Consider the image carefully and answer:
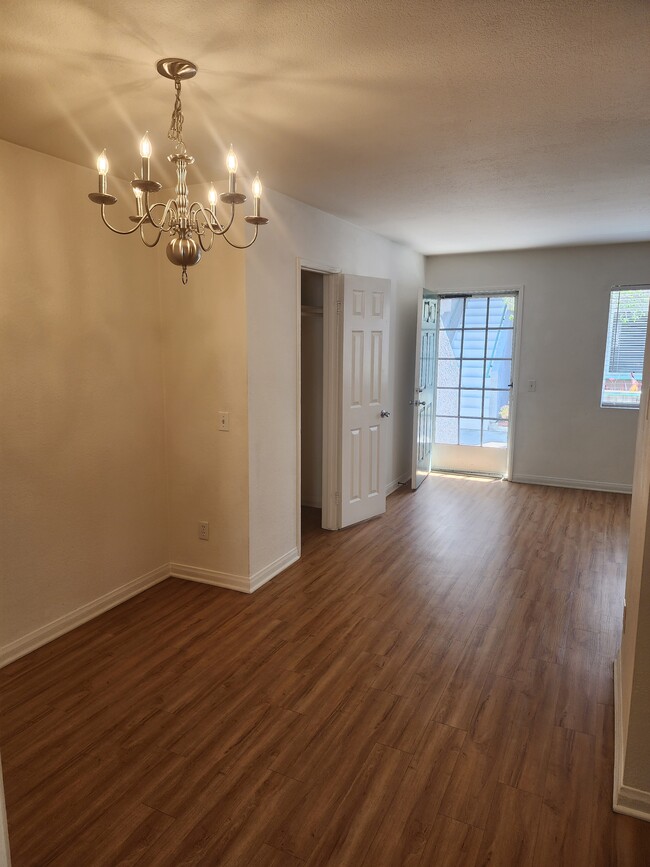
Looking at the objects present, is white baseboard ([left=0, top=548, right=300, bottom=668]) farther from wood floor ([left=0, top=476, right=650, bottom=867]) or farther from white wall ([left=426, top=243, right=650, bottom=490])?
white wall ([left=426, top=243, right=650, bottom=490])

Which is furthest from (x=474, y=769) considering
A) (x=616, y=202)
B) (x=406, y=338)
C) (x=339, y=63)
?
(x=406, y=338)

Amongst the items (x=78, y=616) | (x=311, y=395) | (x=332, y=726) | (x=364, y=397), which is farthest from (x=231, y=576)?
(x=311, y=395)

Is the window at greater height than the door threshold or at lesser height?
greater

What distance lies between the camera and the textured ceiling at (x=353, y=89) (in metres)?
1.65

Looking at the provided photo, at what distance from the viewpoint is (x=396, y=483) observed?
623cm

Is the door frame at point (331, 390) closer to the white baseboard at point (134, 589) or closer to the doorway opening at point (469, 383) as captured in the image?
the white baseboard at point (134, 589)

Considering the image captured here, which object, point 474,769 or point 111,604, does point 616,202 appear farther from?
point 111,604

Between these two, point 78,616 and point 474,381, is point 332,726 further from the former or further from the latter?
point 474,381

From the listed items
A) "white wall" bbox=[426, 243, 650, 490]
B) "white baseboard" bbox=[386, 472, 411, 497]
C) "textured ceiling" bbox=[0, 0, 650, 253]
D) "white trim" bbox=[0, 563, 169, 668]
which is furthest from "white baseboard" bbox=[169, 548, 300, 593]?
"white wall" bbox=[426, 243, 650, 490]

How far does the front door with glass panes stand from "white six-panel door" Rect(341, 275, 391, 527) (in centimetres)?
189

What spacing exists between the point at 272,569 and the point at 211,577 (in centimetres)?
Answer: 42

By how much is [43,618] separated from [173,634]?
687 millimetres

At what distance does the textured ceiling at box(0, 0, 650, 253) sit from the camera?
165 cm

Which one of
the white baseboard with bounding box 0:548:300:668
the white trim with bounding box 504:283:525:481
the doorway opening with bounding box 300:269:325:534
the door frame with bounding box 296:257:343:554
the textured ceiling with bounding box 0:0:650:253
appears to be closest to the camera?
the textured ceiling with bounding box 0:0:650:253
